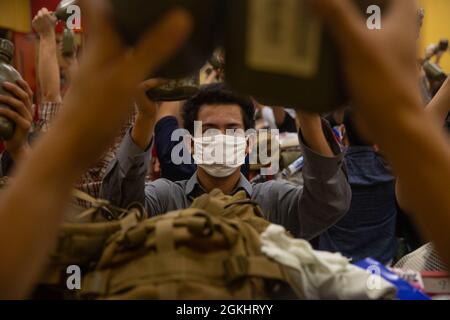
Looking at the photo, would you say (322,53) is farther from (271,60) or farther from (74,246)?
(74,246)

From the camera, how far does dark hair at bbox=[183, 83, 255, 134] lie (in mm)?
1823

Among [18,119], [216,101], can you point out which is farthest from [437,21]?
[18,119]

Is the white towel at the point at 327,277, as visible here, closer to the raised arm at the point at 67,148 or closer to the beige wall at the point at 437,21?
the raised arm at the point at 67,148

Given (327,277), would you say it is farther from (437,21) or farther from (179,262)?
(437,21)

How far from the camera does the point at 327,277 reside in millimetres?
776

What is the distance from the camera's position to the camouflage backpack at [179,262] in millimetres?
727

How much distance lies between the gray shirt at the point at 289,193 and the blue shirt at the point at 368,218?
73cm

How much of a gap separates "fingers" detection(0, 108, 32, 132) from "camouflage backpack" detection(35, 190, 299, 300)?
0.56 meters

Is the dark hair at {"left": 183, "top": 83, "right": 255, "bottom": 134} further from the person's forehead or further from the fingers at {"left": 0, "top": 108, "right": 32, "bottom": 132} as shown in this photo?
the fingers at {"left": 0, "top": 108, "right": 32, "bottom": 132}

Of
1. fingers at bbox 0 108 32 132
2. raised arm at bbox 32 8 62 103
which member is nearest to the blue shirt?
raised arm at bbox 32 8 62 103

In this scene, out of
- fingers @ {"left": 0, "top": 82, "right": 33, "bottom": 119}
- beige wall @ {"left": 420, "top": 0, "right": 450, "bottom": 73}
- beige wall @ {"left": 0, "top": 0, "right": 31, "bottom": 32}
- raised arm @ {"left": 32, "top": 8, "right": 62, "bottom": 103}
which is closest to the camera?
fingers @ {"left": 0, "top": 82, "right": 33, "bottom": 119}
